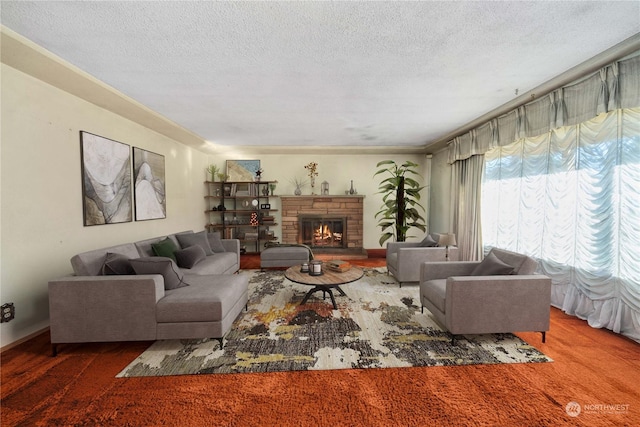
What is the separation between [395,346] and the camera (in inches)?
98.5

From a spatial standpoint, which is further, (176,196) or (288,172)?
(288,172)

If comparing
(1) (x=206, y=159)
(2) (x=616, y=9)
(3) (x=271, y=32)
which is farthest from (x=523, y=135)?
(1) (x=206, y=159)

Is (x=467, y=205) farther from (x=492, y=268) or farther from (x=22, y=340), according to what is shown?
(x=22, y=340)

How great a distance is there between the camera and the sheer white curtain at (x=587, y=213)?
2.59 metres

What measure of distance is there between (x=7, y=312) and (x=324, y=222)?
5.49 m

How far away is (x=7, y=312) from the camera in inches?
97.3

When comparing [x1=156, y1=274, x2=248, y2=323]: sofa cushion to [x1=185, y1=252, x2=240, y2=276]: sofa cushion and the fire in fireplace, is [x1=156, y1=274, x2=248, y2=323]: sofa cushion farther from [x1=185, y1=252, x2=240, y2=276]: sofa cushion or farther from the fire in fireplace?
the fire in fireplace

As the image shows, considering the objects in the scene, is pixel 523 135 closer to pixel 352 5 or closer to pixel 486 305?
pixel 486 305

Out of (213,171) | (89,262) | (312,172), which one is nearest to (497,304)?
(89,262)

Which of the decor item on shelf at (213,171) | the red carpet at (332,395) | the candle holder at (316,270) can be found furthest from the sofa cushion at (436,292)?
Result: the decor item on shelf at (213,171)

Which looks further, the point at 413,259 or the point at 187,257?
the point at 413,259

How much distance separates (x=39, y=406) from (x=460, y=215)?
19.8 ft

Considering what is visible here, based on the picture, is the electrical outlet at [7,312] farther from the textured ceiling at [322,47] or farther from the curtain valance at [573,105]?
the curtain valance at [573,105]

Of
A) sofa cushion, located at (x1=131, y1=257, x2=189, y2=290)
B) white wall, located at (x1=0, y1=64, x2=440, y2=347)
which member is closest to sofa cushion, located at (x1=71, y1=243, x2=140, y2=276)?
sofa cushion, located at (x1=131, y1=257, x2=189, y2=290)
